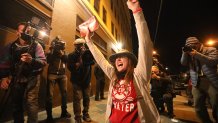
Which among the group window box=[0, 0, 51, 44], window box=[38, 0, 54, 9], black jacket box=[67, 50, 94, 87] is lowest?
black jacket box=[67, 50, 94, 87]

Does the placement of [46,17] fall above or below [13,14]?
above

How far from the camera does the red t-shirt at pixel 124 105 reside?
1922 millimetres

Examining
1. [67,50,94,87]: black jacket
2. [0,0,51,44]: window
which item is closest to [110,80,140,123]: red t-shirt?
[67,50,94,87]: black jacket

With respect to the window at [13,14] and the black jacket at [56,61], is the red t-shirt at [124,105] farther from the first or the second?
the black jacket at [56,61]

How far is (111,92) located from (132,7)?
1171 millimetres

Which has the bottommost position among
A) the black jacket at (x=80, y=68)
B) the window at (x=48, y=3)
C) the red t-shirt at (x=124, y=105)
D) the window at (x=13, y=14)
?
the red t-shirt at (x=124, y=105)

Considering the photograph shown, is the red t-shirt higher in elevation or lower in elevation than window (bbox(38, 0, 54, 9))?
lower

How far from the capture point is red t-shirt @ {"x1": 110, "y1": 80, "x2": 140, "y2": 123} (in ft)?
6.31

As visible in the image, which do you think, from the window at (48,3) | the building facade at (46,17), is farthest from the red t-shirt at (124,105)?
the window at (48,3)

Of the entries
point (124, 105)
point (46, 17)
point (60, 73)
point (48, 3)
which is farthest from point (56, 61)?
point (124, 105)

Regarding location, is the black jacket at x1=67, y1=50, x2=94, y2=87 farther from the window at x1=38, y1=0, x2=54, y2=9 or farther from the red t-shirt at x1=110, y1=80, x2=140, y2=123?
the window at x1=38, y1=0, x2=54, y2=9

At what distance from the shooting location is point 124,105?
198 centimetres

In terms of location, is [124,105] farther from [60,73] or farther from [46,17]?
[46,17]

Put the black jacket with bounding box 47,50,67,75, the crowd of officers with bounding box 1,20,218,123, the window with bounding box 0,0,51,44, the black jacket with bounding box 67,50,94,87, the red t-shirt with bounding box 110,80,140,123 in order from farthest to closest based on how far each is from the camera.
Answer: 1. the black jacket with bounding box 47,50,67,75
2. the black jacket with bounding box 67,50,94,87
3. the window with bounding box 0,0,51,44
4. the crowd of officers with bounding box 1,20,218,123
5. the red t-shirt with bounding box 110,80,140,123
